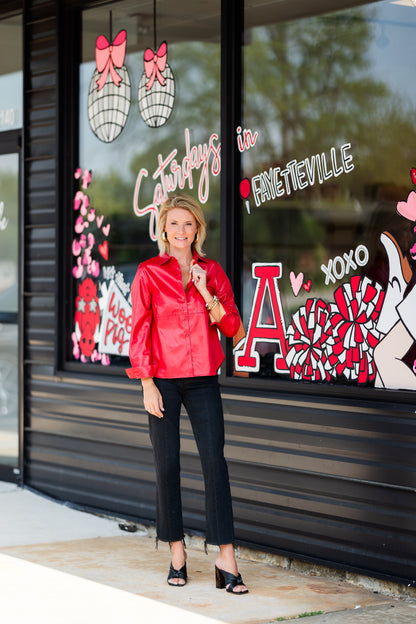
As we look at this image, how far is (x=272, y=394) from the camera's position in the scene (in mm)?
5688

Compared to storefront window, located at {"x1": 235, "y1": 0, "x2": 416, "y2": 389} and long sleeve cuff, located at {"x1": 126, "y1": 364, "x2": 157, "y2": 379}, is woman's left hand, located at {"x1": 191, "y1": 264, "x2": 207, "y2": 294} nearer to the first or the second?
long sleeve cuff, located at {"x1": 126, "y1": 364, "x2": 157, "y2": 379}

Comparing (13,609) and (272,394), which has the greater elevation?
(272,394)

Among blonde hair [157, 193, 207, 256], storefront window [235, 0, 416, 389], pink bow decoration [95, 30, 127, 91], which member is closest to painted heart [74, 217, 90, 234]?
pink bow decoration [95, 30, 127, 91]

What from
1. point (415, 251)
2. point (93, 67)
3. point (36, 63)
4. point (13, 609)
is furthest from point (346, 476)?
point (36, 63)

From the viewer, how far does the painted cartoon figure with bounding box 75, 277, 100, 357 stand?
23.4 feet

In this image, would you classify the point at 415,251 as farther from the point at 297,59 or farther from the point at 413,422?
the point at 297,59

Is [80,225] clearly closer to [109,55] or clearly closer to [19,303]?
[19,303]

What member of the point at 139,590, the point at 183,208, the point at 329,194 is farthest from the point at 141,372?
the point at 329,194

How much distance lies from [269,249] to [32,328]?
235 cm

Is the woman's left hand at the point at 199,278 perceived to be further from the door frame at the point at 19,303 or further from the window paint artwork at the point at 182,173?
the door frame at the point at 19,303

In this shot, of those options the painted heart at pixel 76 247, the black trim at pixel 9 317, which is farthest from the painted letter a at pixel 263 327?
the black trim at pixel 9 317

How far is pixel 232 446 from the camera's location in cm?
589

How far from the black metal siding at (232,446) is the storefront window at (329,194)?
0.25m

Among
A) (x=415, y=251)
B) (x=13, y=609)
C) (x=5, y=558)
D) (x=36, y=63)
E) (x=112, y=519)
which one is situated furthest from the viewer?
(x=36, y=63)
